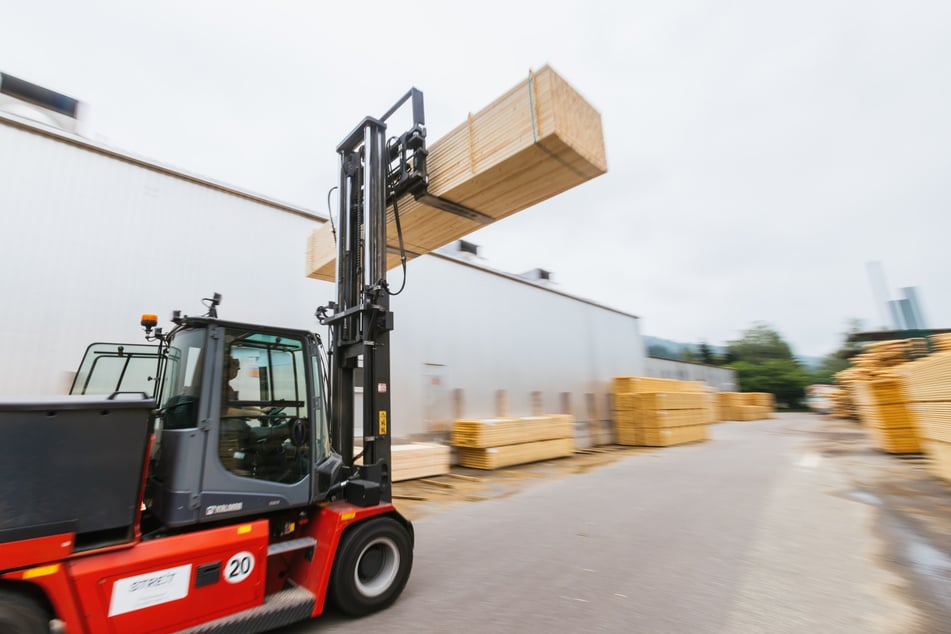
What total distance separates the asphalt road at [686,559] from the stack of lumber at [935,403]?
0.54 metres

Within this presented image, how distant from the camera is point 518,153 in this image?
3.44 m

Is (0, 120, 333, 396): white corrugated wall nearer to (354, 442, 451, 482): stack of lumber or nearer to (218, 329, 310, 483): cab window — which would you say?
(354, 442, 451, 482): stack of lumber

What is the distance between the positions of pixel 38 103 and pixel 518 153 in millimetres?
8836

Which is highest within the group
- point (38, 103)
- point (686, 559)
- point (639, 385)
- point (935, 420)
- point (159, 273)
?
point (38, 103)

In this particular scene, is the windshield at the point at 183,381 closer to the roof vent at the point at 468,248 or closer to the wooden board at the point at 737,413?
the roof vent at the point at 468,248

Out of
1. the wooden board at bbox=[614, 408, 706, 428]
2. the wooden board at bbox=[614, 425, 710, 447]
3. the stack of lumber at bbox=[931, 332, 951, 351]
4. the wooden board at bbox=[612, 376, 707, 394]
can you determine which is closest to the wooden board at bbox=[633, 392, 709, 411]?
the wooden board at bbox=[614, 408, 706, 428]

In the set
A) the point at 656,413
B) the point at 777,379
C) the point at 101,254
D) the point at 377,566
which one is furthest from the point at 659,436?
the point at 777,379

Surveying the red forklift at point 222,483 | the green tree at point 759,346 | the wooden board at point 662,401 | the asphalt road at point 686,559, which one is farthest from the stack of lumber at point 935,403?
the green tree at point 759,346

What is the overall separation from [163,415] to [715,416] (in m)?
31.5

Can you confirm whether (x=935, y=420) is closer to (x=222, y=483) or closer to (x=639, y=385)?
(x=639, y=385)

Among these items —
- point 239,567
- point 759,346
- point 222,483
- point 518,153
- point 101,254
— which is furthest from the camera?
point 759,346

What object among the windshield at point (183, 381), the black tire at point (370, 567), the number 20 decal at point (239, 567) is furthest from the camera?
the black tire at point (370, 567)

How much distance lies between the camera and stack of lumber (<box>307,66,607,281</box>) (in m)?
3.36

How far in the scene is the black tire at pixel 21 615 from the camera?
6.59ft
